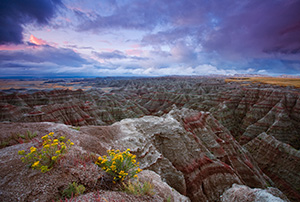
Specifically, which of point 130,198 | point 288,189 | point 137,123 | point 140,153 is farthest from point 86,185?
point 288,189

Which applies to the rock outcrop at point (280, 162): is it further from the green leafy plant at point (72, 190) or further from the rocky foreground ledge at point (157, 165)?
the green leafy plant at point (72, 190)

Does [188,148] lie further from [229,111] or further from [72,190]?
[229,111]

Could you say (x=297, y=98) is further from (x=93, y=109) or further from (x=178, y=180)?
(x=93, y=109)

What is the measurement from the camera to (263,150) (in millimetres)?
23797

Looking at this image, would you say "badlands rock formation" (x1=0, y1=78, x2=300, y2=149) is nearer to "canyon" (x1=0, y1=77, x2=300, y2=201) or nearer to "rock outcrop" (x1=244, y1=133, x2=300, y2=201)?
"canyon" (x1=0, y1=77, x2=300, y2=201)

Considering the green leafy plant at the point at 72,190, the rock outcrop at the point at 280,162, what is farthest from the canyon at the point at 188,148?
the green leafy plant at the point at 72,190

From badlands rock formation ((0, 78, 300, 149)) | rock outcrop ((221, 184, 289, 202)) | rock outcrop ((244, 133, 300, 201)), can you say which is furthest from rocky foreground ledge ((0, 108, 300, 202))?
badlands rock formation ((0, 78, 300, 149))

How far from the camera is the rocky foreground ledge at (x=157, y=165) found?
3.83m

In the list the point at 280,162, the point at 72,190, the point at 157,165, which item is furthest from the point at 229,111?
the point at 72,190

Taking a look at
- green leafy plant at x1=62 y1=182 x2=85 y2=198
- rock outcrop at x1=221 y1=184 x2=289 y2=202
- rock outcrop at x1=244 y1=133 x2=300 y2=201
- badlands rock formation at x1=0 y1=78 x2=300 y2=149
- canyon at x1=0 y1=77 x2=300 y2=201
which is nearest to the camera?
green leafy plant at x1=62 y1=182 x2=85 y2=198

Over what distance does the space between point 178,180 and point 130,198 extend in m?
8.60

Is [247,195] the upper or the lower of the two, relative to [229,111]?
upper

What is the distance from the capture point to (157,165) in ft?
35.1

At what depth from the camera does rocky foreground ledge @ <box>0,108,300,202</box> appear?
383 cm
